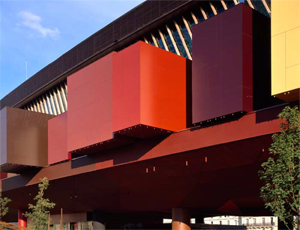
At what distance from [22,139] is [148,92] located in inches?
666

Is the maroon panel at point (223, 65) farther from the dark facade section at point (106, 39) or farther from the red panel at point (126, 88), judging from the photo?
the dark facade section at point (106, 39)

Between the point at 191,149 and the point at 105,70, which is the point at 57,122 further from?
the point at 191,149

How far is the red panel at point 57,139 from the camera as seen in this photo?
36.4 metres

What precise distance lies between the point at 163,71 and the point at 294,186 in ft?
43.0

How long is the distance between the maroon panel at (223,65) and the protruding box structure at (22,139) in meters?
18.8

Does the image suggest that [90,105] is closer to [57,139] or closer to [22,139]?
[57,139]

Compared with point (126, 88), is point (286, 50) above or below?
above

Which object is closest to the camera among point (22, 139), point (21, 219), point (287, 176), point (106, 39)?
point (287, 176)

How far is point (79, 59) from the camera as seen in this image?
40.7m

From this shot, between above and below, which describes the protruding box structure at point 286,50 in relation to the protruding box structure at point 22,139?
above

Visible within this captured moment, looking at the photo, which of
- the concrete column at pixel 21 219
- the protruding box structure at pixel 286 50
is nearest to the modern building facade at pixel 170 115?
the protruding box structure at pixel 286 50

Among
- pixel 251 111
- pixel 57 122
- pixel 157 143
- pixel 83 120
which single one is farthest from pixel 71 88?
pixel 251 111

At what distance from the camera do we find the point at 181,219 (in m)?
33.3

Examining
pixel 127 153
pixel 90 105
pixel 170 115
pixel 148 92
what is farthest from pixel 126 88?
pixel 127 153
